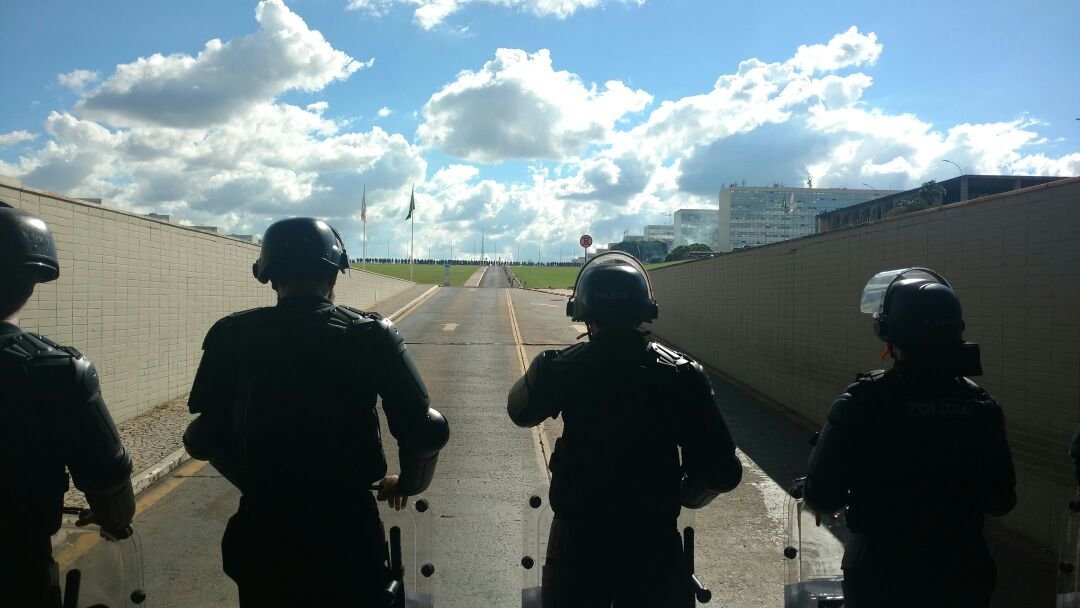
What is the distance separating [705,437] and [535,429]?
7.59 metres

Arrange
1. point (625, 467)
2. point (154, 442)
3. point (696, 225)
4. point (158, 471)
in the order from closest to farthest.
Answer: point (625, 467) < point (158, 471) < point (154, 442) < point (696, 225)

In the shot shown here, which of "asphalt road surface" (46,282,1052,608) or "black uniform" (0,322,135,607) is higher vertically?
"black uniform" (0,322,135,607)

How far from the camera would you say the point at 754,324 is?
12.9 m

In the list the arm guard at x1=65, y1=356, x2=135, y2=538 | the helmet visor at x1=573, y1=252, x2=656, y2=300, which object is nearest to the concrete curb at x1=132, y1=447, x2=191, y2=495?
the arm guard at x1=65, y1=356, x2=135, y2=538

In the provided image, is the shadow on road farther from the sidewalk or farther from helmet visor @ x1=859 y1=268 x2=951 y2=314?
the sidewalk

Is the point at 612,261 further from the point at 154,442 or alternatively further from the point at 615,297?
the point at 154,442

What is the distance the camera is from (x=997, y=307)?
20.3ft

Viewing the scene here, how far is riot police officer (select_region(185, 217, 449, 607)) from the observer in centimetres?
246

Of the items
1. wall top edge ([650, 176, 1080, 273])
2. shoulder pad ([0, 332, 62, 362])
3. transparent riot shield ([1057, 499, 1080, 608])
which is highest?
wall top edge ([650, 176, 1080, 273])

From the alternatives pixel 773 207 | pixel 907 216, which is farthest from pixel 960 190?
pixel 773 207

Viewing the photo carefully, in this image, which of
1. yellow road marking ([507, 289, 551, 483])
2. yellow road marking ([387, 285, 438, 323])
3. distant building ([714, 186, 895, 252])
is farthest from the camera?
distant building ([714, 186, 895, 252])

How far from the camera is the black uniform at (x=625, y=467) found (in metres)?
2.52

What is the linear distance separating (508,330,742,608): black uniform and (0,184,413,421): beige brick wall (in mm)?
6064

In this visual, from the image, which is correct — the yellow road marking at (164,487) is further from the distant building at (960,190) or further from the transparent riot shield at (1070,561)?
the distant building at (960,190)
